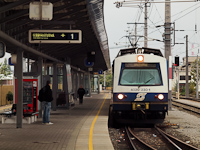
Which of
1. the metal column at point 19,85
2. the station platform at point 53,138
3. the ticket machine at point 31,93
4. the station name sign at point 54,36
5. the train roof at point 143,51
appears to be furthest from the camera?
the ticket machine at point 31,93

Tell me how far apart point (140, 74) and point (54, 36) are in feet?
13.8

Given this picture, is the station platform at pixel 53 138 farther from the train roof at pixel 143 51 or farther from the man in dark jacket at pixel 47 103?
the train roof at pixel 143 51

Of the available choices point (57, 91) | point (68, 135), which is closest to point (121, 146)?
point (68, 135)

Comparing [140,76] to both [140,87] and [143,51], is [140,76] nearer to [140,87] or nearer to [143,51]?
[140,87]

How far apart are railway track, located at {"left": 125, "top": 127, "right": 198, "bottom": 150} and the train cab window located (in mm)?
1877

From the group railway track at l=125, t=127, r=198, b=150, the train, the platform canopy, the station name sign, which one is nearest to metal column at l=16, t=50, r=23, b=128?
the platform canopy

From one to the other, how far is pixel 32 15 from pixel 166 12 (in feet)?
53.1

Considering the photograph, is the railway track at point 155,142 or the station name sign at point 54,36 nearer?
the railway track at point 155,142

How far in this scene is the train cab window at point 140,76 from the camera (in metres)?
15.0

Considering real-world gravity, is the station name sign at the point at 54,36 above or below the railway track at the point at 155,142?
above

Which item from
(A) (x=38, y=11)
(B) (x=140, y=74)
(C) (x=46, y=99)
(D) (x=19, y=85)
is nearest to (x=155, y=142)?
(B) (x=140, y=74)

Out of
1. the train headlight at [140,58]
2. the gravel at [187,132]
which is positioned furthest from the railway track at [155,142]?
the train headlight at [140,58]

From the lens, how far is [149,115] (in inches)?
599

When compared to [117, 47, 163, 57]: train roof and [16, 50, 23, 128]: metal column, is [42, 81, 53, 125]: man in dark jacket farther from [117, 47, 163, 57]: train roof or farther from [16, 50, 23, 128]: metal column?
[117, 47, 163, 57]: train roof
